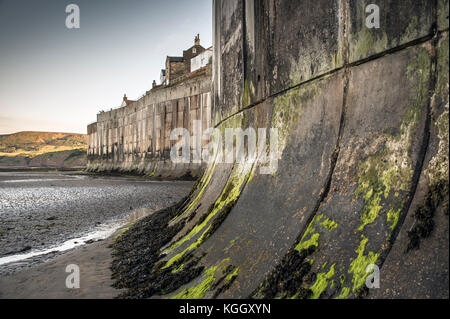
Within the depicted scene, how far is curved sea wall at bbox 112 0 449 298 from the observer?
124 cm

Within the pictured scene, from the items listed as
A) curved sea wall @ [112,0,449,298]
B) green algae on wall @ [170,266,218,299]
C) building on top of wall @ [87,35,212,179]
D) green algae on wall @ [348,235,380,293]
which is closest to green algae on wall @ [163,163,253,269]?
curved sea wall @ [112,0,449,298]

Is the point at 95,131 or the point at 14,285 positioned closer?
the point at 14,285

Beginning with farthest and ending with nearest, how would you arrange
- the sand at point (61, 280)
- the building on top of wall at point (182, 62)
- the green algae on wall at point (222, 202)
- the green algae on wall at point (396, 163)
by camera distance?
the building on top of wall at point (182, 62) → the green algae on wall at point (222, 202) → the sand at point (61, 280) → the green algae on wall at point (396, 163)

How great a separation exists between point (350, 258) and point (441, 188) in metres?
0.48

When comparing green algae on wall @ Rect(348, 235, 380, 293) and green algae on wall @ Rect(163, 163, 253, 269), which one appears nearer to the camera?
green algae on wall @ Rect(348, 235, 380, 293)

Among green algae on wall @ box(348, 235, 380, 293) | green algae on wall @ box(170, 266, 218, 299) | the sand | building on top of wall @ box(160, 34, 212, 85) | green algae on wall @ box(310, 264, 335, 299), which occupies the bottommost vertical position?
the sand

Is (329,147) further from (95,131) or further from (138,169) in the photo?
(95,131)

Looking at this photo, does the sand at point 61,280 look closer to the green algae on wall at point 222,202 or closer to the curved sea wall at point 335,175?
the curved sea wall at point 335,175

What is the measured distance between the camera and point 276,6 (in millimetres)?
2605

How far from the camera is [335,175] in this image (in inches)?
67.5

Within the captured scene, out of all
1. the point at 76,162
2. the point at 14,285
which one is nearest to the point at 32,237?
the point at 14,285

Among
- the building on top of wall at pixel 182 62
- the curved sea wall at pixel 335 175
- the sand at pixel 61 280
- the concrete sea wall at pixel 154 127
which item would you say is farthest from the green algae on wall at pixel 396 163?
the building on top of wall at pixel 182 62

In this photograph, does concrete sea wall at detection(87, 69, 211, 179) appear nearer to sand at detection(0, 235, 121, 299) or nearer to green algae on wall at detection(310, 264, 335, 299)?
sand at detection(0, 235, 121, 299)

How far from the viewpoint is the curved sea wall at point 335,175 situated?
4.06 feet
